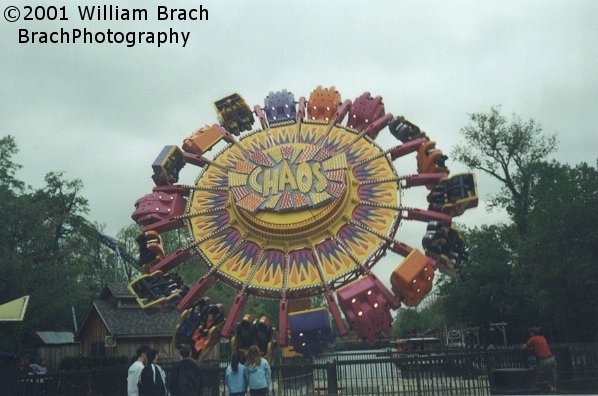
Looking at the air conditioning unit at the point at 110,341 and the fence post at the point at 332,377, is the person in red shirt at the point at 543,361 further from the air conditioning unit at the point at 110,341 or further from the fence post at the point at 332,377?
the air conditioning unit at the point at 110,341

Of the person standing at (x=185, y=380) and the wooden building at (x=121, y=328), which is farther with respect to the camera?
the wooden building at (x=121, y=328)

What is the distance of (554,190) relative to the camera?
23438 mm

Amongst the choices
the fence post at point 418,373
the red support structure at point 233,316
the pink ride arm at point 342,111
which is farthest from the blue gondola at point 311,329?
the pink ride arm at point 342,111

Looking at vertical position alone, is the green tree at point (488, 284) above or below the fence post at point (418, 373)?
above

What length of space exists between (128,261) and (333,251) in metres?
35.1

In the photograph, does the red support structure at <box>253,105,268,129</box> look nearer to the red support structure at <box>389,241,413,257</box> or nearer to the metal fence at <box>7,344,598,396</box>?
the red support structure at <box>389,241,413,257</box>

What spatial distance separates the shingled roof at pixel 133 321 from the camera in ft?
101

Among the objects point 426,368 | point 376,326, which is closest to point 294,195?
point 376,326

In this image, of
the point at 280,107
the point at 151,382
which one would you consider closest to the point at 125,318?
the point at 280,107

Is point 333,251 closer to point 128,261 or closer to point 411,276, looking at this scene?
point 411,276

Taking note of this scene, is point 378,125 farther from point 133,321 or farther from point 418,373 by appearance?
point 133,321

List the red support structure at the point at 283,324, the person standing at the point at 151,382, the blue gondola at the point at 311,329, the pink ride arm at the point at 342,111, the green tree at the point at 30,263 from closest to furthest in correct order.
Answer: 1. the person standing at the point at 151,382
2. the blue gondola at the point at 311,329
3. the red support structure at the point at 283,324
4. the pink ride arm at the point at 342,111
5. the green tree at the point at 30,263

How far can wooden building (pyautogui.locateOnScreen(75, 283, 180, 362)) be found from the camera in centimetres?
3056

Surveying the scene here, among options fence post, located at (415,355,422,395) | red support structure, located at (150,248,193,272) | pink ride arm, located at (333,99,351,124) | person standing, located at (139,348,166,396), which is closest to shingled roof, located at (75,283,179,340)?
red support structure, located at (150,248,193,272)
